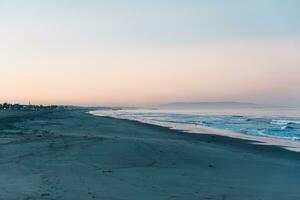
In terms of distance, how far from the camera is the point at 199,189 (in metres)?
9.02

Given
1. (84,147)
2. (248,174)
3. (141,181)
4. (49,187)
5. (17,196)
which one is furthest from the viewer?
(84,147)

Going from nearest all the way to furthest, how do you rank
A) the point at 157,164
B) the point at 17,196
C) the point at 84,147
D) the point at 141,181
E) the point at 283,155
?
1. the point at 17,196
2. the point at 141,181
3. the point at 157,164
4. the point at 84,147
5. the point at 283,155

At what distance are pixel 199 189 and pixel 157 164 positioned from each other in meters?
3.51

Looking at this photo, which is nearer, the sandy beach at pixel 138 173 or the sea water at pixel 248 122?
the sandy beach at pixel 138 173

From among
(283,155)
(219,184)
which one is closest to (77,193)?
(219,184)

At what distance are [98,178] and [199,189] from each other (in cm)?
239

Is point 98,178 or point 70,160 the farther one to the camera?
point 70,160

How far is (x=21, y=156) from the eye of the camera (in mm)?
13172

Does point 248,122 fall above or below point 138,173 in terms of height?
above

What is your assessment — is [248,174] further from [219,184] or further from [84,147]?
[84,147]

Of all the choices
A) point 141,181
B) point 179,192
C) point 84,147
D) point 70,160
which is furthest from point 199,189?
point 84,147

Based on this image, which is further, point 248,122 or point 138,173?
point 248,122

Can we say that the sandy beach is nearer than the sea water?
Yes

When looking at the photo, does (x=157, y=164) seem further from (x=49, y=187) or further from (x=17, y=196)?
(x=17, y=196)
